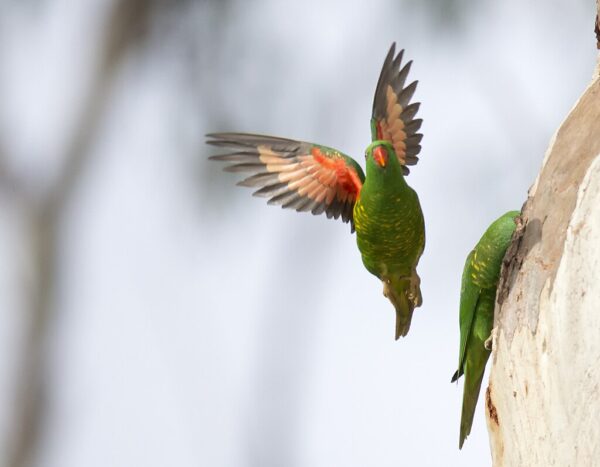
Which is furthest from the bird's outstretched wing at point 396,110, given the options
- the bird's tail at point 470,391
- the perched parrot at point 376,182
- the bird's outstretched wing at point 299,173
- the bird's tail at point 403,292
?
the bird's tail at point 470,391

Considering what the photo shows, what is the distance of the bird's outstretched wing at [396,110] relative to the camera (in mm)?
4281

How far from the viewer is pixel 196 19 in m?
2.85

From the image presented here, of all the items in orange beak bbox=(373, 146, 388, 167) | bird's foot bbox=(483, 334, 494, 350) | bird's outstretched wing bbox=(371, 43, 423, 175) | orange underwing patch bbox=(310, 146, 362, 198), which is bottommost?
bird's foot bbox=(483, 334, 494, 350)

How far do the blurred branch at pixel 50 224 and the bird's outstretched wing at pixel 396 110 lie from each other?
199 cm

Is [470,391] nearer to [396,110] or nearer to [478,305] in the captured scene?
[478,305]

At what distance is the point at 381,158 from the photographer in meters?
4.06

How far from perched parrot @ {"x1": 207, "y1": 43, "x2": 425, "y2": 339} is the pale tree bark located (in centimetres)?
90

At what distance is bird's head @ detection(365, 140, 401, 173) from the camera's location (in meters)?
4.06

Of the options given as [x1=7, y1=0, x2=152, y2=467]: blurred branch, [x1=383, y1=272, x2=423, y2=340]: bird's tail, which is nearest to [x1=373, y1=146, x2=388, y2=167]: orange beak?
[x1=383, y1=272, x2=423, y2=340]: bird's tail

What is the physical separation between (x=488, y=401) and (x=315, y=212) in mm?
1208

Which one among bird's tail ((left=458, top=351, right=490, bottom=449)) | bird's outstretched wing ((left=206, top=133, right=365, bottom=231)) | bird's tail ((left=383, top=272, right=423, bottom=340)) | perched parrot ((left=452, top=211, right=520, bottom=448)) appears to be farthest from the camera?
bird's tail ((left=383, top=272, right=423, bottom=340))

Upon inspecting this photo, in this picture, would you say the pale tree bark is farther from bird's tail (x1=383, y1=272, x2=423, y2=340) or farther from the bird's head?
bird's tail (x1=383, y1=272, x2=423, y2=340)

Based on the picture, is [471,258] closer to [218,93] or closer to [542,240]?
[542,240]

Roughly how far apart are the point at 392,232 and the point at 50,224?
230cm
